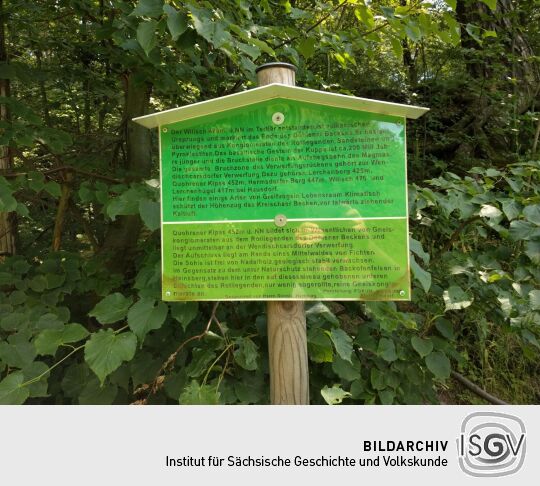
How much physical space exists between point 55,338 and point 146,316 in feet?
1.04

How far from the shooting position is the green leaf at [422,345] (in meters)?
1.81

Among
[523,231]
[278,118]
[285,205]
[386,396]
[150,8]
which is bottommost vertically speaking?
[386,396]

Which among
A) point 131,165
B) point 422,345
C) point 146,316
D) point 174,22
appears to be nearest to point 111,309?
point 146,316

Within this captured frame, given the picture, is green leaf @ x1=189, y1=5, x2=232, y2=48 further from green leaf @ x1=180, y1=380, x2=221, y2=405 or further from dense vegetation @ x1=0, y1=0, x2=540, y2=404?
green leaf @ x1=180, y1=380, x2=221, y2=405

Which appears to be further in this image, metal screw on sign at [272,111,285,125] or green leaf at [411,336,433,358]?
green leaf at [411,336,433,358]

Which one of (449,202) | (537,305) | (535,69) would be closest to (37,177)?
(449,202)

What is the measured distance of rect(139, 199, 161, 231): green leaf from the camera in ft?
5.26

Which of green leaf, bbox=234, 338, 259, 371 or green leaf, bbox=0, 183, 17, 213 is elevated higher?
green leaf, bbox=0, 183, 17, 213

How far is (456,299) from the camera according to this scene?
1749 mm

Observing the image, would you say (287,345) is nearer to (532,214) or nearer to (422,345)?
(422,345)

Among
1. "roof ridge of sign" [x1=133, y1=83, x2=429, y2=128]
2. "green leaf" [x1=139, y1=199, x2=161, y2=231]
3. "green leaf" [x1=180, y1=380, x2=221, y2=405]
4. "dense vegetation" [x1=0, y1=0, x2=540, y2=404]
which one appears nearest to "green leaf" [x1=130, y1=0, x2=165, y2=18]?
"dense vegetation" [x1=0, y1=0, x2=540, y2=404]

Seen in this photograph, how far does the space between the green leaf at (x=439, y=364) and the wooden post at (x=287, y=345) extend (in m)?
0.55

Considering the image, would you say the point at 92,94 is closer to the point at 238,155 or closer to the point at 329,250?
the point at 238,155

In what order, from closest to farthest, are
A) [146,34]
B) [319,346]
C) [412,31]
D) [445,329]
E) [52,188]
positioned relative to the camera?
1. [146,34]
2. [319,346]
3. [445,329]
4. [412,31]
5. [52,188]
